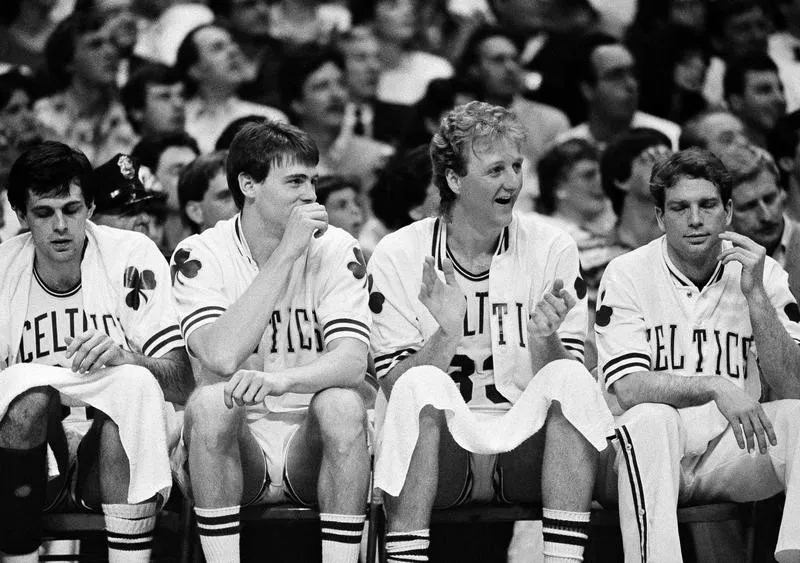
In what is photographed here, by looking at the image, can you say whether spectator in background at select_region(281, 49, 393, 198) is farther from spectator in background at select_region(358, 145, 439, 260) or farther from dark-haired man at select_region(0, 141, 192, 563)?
dark-haired man at select_region(0, 141, 192, 563)

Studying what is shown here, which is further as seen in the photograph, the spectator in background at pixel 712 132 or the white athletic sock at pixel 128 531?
the spectator in background at pixel 712 132

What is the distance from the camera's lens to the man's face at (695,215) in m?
4.21

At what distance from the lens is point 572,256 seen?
431cm

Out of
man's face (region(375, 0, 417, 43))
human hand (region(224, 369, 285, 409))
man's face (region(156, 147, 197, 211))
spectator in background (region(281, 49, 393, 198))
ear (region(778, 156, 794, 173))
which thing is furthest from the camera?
man's face (region(375, 0, 417, 43))

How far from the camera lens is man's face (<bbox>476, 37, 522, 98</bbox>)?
7480mm

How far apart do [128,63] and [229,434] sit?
13.8 feet

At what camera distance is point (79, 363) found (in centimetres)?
379

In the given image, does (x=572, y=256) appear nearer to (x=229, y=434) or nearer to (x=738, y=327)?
(x=738, y=327)

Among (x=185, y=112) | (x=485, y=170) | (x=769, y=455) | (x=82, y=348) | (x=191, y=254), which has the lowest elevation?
(x=769, y=455)

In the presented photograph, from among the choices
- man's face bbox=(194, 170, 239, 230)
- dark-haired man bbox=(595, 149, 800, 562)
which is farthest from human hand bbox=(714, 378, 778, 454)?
man's face bbox=(194, 170, 239, 230)

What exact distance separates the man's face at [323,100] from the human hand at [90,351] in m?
3.51

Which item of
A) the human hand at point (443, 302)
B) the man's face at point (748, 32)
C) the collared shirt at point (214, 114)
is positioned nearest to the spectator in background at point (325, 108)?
the collared shirt at point (214, 114)

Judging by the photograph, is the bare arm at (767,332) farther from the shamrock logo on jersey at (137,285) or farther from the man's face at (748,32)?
the man's face at (748,32)

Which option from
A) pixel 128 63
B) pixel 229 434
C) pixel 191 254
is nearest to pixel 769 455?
pixel 229 434
